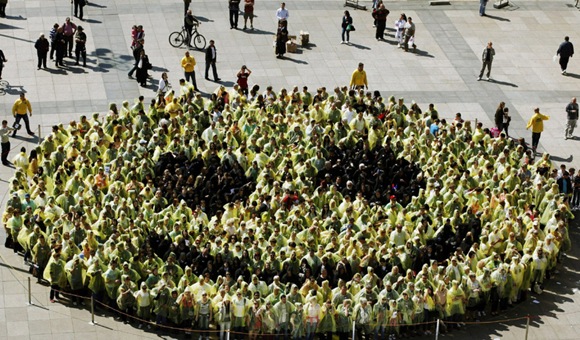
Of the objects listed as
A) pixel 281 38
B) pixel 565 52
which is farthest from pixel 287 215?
pixel 565 52

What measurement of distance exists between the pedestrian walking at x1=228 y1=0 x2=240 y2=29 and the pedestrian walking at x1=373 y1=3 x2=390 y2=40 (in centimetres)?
592

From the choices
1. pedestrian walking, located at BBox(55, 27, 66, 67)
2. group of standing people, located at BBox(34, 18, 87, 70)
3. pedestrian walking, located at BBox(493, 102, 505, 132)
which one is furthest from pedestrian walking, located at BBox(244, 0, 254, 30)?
pedestrian walking, located at BBox(493, 102, 505, 132)

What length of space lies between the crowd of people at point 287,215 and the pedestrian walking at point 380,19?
8.83m

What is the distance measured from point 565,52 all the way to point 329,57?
988 centimetres

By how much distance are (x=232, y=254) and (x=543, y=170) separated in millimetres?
12037

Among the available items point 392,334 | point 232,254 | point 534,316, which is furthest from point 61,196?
point 534,316

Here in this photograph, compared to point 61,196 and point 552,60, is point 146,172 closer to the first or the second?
point 61,196

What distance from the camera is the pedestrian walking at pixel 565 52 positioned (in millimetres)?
55000

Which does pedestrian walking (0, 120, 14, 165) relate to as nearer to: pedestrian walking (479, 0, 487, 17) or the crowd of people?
the crowd of people

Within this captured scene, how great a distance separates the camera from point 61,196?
4112 centimetres

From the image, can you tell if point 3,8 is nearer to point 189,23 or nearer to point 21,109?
point 189,23

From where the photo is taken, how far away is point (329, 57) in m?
55.5

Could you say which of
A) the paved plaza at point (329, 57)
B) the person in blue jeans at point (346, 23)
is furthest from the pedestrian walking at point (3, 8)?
the person in blue jeans at point (346, 23)

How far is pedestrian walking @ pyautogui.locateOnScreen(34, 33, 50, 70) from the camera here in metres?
51.8
